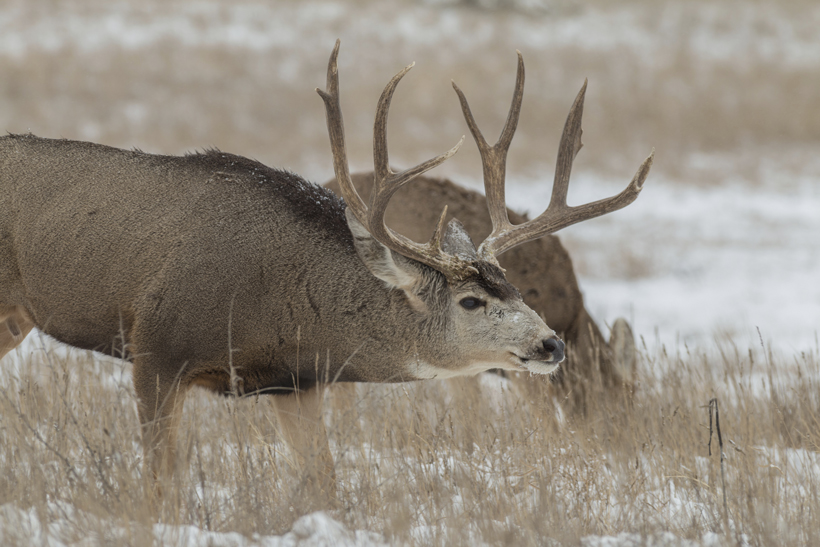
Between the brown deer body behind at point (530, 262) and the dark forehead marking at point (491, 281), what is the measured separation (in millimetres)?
2535

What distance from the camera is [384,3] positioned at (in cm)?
3525

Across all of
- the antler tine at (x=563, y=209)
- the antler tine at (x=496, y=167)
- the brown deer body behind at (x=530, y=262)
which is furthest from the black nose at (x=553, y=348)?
the brown deer body behind at (x=530, y=262)

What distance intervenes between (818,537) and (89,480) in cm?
302

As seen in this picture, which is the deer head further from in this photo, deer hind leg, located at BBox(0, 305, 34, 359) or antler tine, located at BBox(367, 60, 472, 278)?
deer hind leg, located at BBox(0, 305, 34, 359)

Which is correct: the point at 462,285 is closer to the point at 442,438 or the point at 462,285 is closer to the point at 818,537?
the point at 442,438

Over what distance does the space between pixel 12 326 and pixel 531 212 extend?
12.8 m

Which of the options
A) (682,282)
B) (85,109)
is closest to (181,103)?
(85,109)

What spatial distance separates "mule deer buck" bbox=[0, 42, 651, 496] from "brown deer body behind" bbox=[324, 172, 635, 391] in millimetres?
2389

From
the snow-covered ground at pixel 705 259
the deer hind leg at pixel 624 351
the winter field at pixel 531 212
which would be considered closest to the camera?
the winter field at pixel 531 212

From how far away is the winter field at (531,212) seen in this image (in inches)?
148

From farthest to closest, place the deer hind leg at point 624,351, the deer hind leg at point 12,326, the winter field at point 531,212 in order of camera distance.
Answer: the deer hind leg at point 624,351
the deer hind leg at point 12,326
the winter field at point 531,212

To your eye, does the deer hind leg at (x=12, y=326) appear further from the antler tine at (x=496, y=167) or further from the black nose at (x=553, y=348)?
the black nose at (x=553, y=348)

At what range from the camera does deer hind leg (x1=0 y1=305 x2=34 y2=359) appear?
486cm

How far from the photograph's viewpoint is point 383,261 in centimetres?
450
